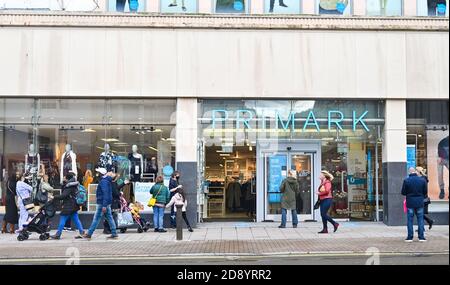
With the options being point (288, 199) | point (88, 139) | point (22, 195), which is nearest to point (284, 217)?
point (288, 199)

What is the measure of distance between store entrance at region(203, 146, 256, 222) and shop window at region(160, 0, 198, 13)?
13.9 feet

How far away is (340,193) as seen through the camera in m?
16.7

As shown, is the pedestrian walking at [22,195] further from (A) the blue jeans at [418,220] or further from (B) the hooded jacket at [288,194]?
(A) the blue jeans at [418,220]

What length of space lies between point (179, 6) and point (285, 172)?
605 cm

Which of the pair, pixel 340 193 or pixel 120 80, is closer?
pixel 120 80

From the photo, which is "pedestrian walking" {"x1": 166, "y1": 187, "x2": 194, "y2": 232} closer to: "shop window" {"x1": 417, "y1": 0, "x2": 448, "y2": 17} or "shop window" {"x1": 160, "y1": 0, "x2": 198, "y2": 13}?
"shop window" {"x1": 160, "y1": 0, "x2": 198, "y2": 13}

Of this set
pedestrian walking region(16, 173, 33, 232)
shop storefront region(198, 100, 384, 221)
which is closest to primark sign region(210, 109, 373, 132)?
shop storefront region(198, 100, 384, 221)

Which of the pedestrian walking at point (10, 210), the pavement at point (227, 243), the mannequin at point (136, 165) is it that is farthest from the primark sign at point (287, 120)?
the pedestrian walking at point (10, 210)
